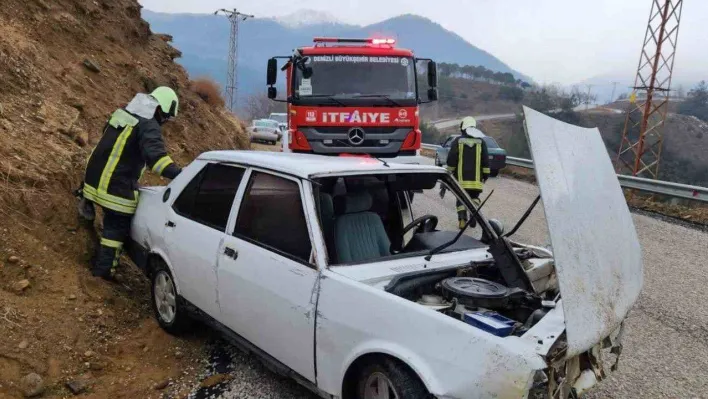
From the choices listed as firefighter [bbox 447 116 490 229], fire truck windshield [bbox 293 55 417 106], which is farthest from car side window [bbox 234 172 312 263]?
fire truck windshield [bbox 293 55 417 106]

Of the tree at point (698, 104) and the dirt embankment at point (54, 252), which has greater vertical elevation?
the tree at point (698, 104)

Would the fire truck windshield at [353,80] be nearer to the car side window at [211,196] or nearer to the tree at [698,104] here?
the car side window at [211,196]

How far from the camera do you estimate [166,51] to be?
43.2 feet

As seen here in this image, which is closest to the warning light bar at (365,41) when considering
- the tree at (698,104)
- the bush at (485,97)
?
the tree at (698,104)

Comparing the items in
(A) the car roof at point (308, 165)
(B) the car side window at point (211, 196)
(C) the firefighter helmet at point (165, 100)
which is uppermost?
(C) the firefighter helmet at point (165, 100)

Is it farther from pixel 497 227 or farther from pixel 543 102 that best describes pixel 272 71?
pixel 543 102

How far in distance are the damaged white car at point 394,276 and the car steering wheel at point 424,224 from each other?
0.05ft

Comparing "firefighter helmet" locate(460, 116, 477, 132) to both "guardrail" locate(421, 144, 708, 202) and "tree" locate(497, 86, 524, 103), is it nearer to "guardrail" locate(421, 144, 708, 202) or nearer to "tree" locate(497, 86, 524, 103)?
"guardrail" locate(421, 144, 708, 202)

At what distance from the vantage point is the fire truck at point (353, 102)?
28.6ft

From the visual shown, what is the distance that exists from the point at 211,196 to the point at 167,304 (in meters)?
1.08

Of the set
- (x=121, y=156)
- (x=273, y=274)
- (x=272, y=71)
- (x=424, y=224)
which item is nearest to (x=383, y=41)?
(x=272, y=71)

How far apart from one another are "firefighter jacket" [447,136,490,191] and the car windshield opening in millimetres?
3590

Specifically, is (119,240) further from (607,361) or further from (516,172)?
(516,172)

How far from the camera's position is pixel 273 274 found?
124 inches
